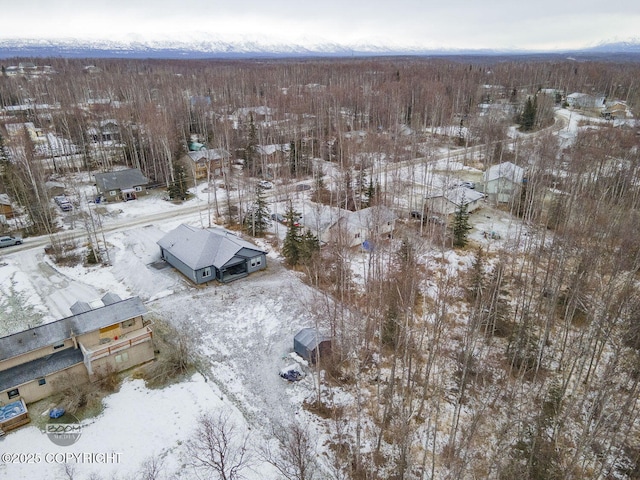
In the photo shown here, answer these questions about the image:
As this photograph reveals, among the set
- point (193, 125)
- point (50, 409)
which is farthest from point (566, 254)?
point (193, 125)

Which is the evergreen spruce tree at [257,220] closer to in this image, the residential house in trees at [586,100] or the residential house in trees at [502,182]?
the residential house in trees at [502,182]

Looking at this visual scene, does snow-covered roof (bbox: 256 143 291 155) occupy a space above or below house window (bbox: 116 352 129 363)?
above

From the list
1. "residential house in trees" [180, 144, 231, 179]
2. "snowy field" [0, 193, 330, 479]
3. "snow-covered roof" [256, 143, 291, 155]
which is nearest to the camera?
"snowy field" [0, 193, 330, 479]

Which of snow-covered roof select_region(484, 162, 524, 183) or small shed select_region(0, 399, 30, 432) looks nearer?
small shed select_region(0, 399, 30, 432)

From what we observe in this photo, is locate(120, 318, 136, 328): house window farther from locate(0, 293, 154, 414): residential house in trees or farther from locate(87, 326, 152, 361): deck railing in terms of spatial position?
locate(87, 326, 152, 361): deck railing

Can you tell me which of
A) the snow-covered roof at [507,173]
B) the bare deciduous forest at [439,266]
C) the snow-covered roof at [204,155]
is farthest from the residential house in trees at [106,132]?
the snow-covered roof at [507,173]

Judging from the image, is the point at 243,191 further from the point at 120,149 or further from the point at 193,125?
the point at 193,125

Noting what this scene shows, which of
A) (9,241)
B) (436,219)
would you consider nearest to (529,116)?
(436,219)
